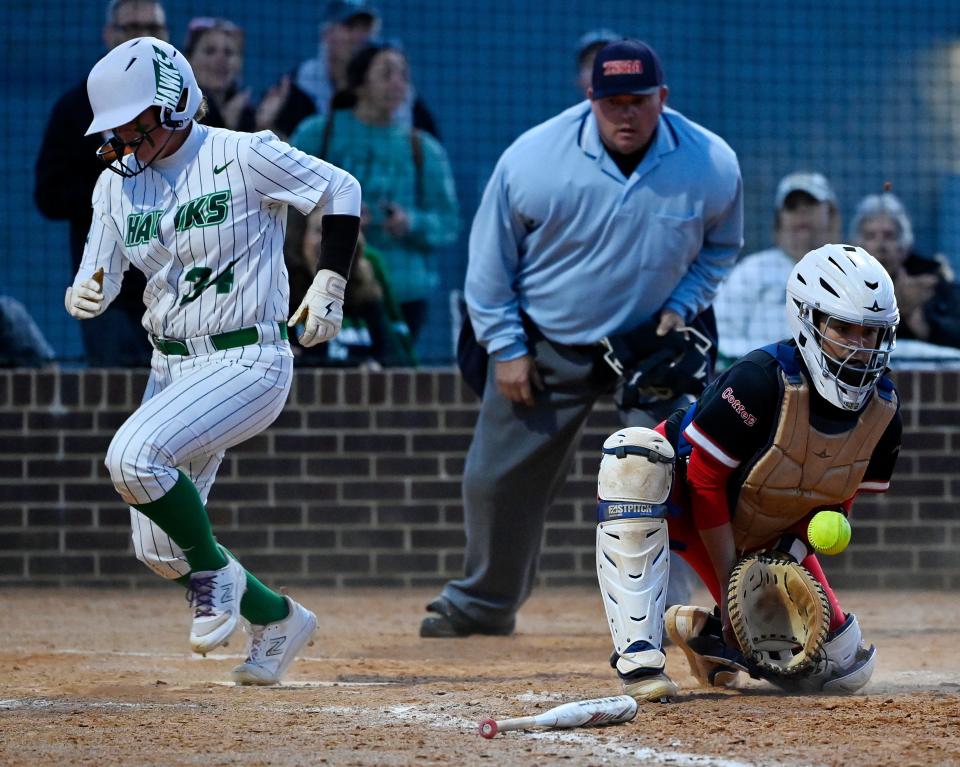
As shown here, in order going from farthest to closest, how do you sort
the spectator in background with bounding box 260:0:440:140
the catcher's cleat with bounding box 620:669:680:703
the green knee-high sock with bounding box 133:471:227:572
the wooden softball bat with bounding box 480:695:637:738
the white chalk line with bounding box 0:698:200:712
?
the spectator in background with bounding box 260:0:440:140, the green knee-high sock with bounding box 133:471:227:572, the white chalk line with bounding box 0:698:200:712, the catcher's cleat with bounding box 620:669:680:703, the wooden softball bat with bounding box 480:695:637:738

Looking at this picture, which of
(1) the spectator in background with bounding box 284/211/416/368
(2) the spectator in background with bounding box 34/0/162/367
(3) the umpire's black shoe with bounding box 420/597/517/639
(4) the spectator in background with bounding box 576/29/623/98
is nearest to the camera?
(3) the umpire's black shoe with bounding box 420/597/517/639

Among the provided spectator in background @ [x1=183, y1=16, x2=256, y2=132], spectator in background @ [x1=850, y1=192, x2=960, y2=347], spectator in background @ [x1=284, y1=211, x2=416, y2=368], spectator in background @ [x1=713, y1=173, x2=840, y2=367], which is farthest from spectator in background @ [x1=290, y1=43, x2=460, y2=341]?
spectator in background @ [x1=850, y1=192, x2=960, y2=347]

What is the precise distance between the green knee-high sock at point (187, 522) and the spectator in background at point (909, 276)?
4878mm

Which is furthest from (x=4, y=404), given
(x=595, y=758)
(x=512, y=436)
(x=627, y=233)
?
(x=595, y=758)

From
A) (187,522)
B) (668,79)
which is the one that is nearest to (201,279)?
(187,522)

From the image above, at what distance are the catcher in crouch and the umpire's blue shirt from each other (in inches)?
49.2

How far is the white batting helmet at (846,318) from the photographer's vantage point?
4281 mm

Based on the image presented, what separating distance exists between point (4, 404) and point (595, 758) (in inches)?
213

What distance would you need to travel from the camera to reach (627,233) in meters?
5.82

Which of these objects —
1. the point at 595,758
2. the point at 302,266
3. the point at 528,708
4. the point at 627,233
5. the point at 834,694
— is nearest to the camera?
the point at 595,758

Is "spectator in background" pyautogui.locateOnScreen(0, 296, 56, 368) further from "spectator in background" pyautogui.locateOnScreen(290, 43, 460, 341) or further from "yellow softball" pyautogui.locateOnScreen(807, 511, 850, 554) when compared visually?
"yellow softball" pyautogui.locateOnScreen(807, 511, 850, 554)

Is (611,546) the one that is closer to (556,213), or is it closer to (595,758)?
(595,758)

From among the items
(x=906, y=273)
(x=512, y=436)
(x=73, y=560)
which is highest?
(x=906, y=273)

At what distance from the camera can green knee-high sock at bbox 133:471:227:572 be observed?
4.65 meters
